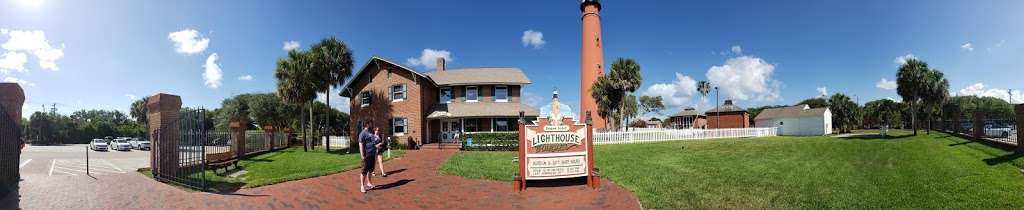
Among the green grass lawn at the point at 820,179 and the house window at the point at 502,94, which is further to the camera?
the house window at the point at 502,94

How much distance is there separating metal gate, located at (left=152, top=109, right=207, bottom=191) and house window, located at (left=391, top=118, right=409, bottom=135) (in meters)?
14.1

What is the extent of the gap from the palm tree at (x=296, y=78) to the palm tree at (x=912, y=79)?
38.0 m

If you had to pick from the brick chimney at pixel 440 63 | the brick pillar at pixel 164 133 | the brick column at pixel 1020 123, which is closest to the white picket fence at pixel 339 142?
the brick chimney at pixel 440 63

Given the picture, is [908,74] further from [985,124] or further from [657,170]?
[657,170]

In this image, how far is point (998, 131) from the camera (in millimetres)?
19562

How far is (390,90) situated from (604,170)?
57.9ft

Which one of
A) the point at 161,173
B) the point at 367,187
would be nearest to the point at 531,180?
the point at 367,187

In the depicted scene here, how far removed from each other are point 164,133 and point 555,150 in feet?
34.8

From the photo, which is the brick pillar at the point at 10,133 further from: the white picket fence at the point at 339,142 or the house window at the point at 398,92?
the white picket fence at the point at 339,142

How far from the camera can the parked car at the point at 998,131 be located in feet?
59.1

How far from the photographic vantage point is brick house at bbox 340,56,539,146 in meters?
25.3

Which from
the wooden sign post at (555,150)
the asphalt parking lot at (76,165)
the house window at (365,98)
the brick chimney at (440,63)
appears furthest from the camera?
the brick chimney at (440,63)

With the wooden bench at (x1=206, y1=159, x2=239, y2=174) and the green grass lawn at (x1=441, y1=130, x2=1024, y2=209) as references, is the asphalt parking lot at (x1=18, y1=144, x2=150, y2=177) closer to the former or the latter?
the wooden bench at (x1=206, y1=159, x2=239, y2=174)

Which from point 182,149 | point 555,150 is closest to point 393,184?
point 555,150
